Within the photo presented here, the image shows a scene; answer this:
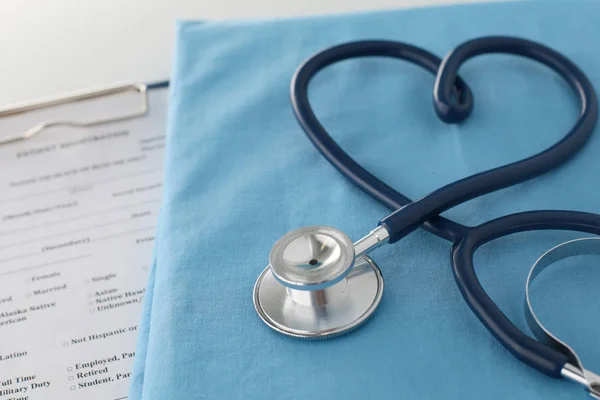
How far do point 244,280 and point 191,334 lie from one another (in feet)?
0.20

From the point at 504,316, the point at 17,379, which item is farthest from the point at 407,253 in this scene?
the point at 17,379

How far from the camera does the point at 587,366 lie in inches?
20.5

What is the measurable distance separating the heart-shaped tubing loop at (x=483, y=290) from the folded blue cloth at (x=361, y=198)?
0.02 meters

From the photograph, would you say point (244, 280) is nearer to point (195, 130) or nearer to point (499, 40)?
point (195, 130)

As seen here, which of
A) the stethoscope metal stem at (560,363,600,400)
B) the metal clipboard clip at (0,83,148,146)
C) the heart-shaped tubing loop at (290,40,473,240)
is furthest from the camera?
the metal clipboard clip at (0,83,148,146)

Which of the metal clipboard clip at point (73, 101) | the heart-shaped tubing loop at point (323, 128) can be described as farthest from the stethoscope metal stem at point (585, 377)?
the metal clipboard clip at point (73, 101)

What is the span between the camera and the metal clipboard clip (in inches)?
33.5

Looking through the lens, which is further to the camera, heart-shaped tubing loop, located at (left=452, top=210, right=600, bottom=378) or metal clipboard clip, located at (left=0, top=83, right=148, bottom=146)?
metal clipboard clip, located at (left=0, top=83, right=148, bottom=146)

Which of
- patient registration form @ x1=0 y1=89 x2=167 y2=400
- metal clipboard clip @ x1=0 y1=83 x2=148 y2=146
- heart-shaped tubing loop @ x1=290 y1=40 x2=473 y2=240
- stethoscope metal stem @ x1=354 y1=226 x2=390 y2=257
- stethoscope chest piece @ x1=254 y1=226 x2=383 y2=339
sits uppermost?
heart-shaped tubing loop @ x1=290 y1=40 x2=473 y2=240

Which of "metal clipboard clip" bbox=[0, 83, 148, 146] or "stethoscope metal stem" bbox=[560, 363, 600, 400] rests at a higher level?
"stethoscope metal stem" bbox=[560, 363, 600, 400]

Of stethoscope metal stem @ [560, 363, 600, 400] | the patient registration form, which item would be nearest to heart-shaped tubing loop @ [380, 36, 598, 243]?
stethoscope metal stem @ [560, 363, 600, 400]

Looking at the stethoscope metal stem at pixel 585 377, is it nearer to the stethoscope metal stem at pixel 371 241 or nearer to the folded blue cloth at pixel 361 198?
the folded blue cloth at pixel 361 198

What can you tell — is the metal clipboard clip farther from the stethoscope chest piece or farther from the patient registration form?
the stethoscope chest piece

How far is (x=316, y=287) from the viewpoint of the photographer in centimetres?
53
